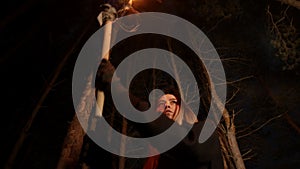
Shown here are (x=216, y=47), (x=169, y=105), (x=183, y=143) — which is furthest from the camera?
(x=216, y=47)

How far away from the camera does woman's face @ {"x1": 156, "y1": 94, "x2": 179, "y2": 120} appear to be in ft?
6.97

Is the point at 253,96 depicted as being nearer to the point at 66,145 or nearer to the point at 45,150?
the point at 66,145

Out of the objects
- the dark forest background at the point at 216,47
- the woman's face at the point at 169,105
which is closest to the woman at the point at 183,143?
the woman's face at the point at 169,105

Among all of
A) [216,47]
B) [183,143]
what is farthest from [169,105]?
[216,47]

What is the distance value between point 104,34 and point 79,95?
3008mm

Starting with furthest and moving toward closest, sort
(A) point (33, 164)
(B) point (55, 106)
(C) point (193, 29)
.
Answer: (A) point (33, 164) → (B) point (55, 106) → (C) point (193, 29)

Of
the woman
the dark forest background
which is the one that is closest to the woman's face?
the woman

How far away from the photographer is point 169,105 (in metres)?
2.17

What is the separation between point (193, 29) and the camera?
38.4ft

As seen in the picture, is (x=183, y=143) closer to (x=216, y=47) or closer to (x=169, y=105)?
(x=169, y=105)

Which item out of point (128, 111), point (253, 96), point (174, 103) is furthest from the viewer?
point (253, 96)

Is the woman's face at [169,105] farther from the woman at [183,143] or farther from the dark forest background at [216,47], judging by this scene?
the dark forest background at [216,47]

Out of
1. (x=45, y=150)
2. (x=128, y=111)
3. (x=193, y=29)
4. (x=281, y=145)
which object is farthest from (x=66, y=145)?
(x=281, y=145)

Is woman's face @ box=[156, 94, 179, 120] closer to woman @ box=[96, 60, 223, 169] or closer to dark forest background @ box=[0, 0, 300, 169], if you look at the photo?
woman @ box=[96, 60, 223, 169]
